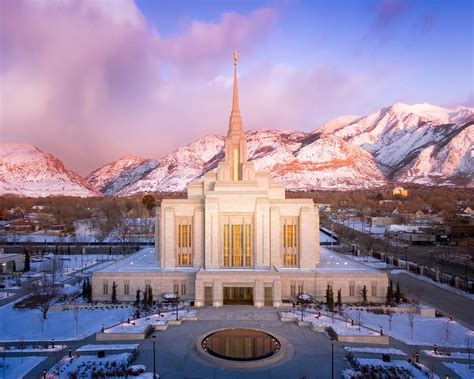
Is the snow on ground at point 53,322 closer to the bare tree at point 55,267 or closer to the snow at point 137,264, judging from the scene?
the snow at point 137,264

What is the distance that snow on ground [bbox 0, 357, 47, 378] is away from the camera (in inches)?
966

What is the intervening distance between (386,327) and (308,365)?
35.5 ft

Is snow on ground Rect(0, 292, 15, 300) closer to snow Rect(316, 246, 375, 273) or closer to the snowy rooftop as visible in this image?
the snowy rooftop

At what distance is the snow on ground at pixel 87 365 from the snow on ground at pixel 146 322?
4.00 metres

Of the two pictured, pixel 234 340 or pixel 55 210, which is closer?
pixel 234 340

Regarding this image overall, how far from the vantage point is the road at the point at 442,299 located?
36188 mm

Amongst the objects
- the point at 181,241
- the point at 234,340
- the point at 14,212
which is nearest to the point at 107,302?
the point at 181,241

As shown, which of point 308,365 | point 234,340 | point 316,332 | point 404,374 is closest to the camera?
point 404,374

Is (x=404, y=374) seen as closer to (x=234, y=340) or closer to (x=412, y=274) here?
(x=234, y=340)

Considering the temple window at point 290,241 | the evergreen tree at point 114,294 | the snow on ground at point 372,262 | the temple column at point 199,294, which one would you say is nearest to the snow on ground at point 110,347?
the temple column at point 199,294

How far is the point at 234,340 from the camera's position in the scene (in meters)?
29.2

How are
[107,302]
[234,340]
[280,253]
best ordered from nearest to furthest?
1. [234,340]
2. [107,302]
3. [280,253]

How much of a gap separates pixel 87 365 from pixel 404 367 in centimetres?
1947

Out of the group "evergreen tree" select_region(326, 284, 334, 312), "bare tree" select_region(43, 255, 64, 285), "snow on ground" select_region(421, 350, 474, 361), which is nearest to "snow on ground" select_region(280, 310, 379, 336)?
"evergreen tree" select_region(326, 284, 334, 312)
